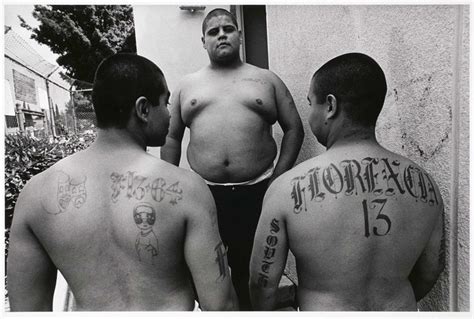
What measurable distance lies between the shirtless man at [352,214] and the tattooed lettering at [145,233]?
19.4 inches

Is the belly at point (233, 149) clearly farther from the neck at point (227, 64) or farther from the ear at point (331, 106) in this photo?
the ear at point (331, 106)

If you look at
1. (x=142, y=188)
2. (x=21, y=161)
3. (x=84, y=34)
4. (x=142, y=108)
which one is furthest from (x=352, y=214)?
(x=84, y=34)

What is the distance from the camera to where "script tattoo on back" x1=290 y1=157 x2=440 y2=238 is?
158 centimetres

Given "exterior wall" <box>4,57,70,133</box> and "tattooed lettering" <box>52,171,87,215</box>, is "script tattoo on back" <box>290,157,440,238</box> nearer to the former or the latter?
"tattooed lettering" <box>52,171,87,215</box>

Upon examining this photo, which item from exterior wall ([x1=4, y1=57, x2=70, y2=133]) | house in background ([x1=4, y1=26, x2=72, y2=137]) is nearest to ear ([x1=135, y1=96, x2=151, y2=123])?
house in background ([x1=4, y1=26, x2=72, y2=137])

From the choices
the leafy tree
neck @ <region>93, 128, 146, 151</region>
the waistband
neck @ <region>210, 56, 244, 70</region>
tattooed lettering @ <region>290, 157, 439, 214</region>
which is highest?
the leafy tree

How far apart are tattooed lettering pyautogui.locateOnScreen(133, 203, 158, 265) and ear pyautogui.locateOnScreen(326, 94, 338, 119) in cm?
89

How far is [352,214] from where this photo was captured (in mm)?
1565

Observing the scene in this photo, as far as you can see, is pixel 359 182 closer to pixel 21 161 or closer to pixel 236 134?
pixel 236 134

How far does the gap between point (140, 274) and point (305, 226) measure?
0.71 meters

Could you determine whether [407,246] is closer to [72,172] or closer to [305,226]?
[305,226]

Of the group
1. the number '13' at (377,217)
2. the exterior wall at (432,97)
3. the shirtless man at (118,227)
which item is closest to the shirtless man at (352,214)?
the number '13' at (377,217)

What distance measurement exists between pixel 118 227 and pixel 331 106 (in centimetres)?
107

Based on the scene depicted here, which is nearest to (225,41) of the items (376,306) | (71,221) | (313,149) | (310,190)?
(313,149)
